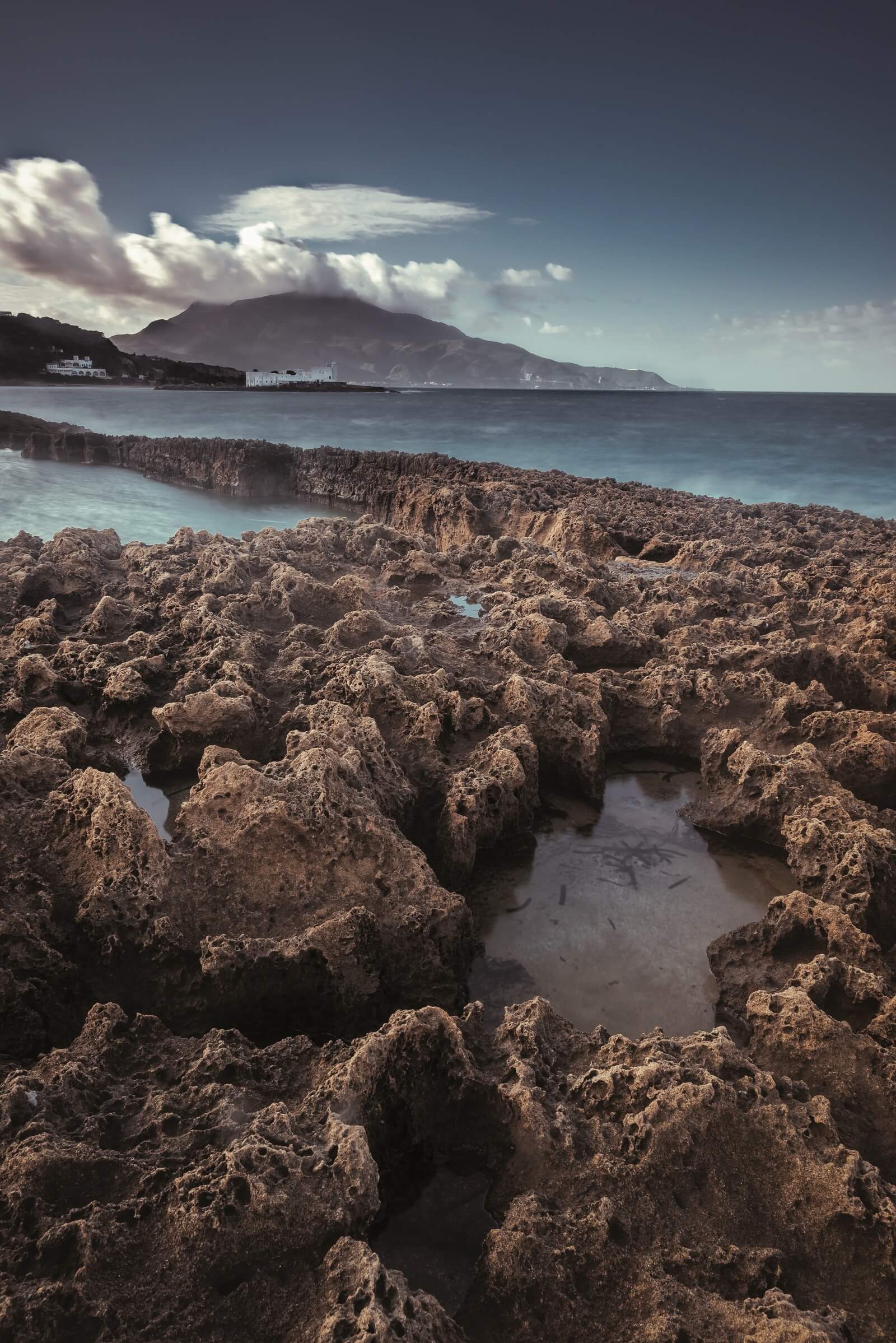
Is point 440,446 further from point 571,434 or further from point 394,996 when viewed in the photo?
point 394,996

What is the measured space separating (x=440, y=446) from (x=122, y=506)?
48.1 feet

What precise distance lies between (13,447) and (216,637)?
66.8ft

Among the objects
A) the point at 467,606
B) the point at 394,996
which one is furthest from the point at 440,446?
the point at 394,996

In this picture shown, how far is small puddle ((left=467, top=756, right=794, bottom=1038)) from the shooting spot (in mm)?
3225

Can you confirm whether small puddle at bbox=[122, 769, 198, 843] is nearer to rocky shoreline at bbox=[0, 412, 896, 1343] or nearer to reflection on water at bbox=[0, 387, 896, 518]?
rocky shoreline at bbox=[0, 412, 896, 1343]

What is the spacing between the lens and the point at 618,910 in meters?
3.72

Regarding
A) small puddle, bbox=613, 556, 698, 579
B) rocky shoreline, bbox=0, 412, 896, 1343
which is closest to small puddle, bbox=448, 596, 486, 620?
rocky shoreline, bbox=0, 412, 896, 1343

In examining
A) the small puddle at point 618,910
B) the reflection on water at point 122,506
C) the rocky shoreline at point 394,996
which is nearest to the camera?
the rocky shoreline at point 394,996

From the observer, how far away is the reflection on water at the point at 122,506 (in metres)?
13.2

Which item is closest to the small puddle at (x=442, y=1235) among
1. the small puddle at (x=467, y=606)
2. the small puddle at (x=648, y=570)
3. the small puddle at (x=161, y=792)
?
the small puddle at (x=161, y=792)

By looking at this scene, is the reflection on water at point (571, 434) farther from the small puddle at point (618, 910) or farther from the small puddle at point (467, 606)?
the small puddle at point (618, 910)

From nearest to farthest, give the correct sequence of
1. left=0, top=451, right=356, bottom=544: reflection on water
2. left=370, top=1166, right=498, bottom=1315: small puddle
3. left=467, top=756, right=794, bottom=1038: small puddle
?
left=370, top=1166, right=498, bottom=1315: small puddle, left=467, top=756, right=794, bottom=1038: small puddle, left=0, top=451, right=356, bottom=544: reflection on water

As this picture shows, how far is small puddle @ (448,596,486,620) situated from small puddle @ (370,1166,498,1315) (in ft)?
16.6

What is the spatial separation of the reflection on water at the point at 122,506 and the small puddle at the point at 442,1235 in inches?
437
